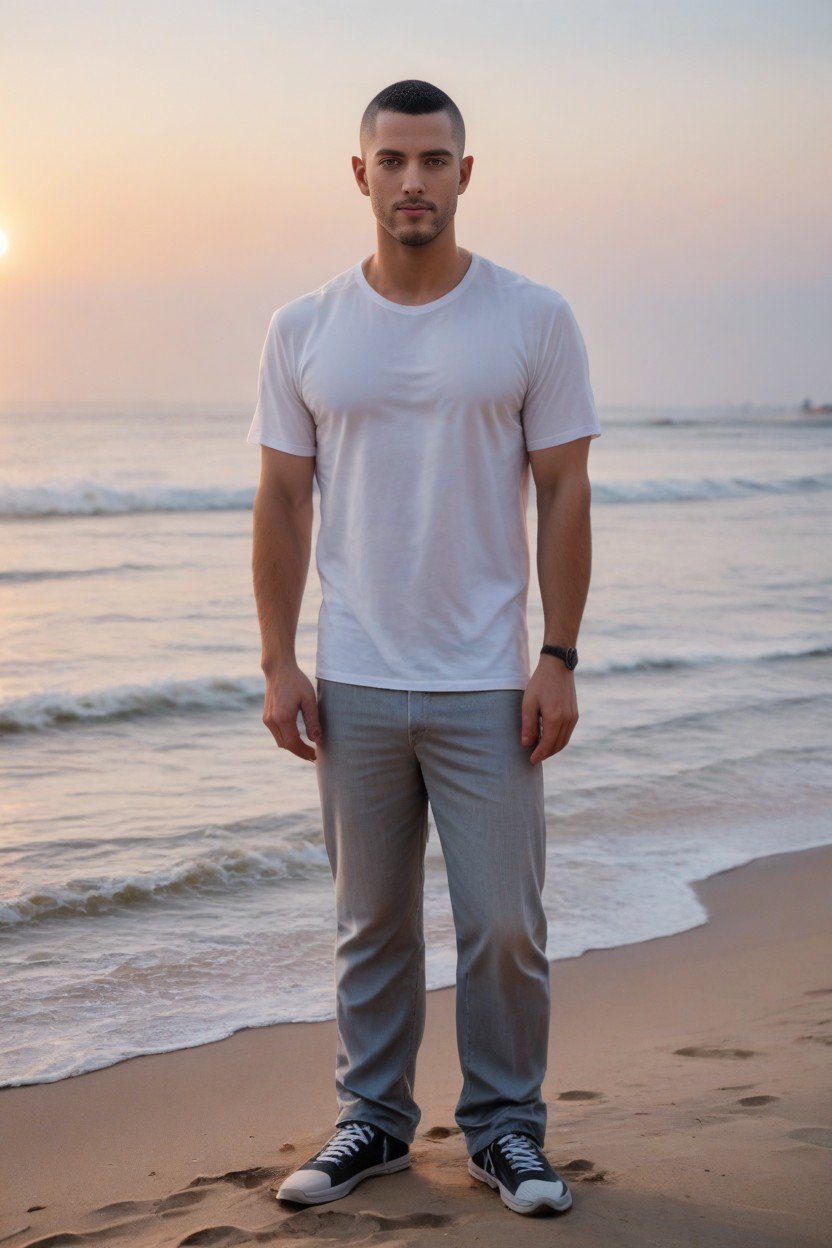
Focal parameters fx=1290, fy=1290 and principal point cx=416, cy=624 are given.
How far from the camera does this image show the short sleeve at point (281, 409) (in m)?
2.71

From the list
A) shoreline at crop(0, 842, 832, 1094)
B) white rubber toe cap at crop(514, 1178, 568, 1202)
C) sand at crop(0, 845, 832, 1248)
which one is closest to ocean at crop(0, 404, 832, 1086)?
shoreline at crop(0, 842, 832, 1094)

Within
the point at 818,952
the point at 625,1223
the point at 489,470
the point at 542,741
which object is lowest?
the point at 818,952

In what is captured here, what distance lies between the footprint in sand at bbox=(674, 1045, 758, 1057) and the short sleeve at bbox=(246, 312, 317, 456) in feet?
7.12

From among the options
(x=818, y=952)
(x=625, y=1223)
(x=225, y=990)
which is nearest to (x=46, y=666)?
(x=225, y=990)

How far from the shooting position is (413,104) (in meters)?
2.54

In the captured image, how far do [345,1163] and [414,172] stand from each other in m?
2.04

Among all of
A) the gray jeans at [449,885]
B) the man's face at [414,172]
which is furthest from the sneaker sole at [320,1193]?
the man's face at [414,172]

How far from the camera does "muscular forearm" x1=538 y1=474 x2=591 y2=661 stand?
266 centimetres

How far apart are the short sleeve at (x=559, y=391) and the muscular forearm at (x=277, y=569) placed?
55 centimetres

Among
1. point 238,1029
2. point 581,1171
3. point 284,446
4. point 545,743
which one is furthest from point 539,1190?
point 238,1029

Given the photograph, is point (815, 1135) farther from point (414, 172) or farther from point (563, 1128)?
point (414, 172)

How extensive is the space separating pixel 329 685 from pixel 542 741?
47 centimetres

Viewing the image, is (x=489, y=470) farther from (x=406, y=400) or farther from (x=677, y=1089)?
(x=677, y=1089)

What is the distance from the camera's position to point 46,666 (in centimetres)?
1003
